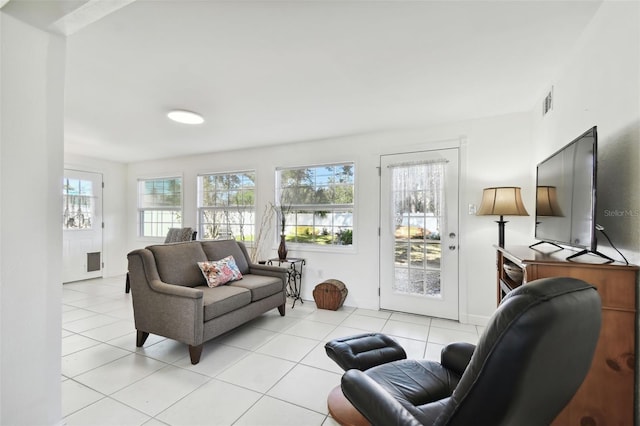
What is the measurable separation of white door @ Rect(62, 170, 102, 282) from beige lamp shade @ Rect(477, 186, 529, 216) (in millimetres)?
6443

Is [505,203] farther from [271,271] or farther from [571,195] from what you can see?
[271,271]

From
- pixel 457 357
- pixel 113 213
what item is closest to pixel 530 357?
pixel 457 357

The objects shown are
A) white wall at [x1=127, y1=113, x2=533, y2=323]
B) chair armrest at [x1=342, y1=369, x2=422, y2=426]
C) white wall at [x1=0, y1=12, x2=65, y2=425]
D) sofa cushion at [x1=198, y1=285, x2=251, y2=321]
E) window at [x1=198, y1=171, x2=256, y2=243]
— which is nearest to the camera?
chair armrest at [x1=342, y1=369, x2=422, y2=426]

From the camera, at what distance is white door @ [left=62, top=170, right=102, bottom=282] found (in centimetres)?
511

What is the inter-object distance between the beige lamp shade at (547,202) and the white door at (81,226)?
22.0 feet

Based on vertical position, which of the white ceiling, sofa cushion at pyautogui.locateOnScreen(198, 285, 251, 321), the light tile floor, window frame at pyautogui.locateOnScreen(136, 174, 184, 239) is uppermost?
the white ceiling

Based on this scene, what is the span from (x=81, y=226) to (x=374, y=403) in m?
6.32

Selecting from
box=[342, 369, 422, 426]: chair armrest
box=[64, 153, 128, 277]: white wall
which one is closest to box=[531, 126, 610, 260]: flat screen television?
box=[342, 369, 422, 426]: chair armrest

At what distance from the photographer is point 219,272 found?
10.3 feet

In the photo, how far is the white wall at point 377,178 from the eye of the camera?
10.5 feet

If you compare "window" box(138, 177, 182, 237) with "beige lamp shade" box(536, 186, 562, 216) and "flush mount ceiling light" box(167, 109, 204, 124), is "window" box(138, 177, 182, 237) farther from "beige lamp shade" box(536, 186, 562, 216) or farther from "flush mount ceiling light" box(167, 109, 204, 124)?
"beige lamp shade" box(536, 186, 562, 216)

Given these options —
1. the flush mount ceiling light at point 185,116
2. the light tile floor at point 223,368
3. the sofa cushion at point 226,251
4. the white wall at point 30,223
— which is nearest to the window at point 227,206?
the sofa cushion at point 226,251

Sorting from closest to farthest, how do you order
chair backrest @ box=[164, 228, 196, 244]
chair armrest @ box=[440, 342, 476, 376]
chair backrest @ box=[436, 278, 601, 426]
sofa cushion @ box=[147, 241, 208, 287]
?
1. chair backrest @ box=[436, 278, 601, 426]
2. chair armrest @ box=[440, 342, 476, 376]
3. sofa cushion @ box=[147, 241, 208, 287]
4. chair backrest @ box=[164, 228, 196, 244]

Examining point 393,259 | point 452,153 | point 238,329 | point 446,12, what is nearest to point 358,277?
point 393,259
